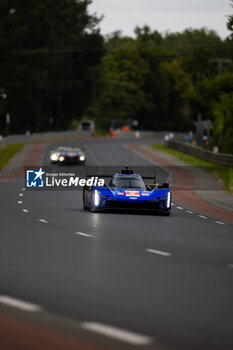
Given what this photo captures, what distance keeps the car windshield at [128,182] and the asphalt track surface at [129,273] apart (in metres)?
2.17

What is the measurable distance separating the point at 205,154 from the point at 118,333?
59.4 metres

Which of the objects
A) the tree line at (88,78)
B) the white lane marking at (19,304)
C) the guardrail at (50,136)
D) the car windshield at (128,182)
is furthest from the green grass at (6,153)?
the white lane marking at (19,304)

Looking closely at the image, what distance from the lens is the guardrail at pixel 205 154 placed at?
5872cm

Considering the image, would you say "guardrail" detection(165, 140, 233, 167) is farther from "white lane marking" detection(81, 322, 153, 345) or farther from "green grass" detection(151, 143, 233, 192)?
"white lane marking" detection(81, 322, 153, 345)

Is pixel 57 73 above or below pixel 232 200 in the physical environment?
above

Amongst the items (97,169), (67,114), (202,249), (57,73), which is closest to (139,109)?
(67,114)

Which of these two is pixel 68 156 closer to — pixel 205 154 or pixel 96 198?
pixel 205 154

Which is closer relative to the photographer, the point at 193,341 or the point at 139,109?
the point at 193,341

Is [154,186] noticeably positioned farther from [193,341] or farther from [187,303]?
[193,341]

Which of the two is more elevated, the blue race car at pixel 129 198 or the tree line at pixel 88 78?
the tree line at pixel 88 78

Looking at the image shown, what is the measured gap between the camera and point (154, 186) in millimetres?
27594

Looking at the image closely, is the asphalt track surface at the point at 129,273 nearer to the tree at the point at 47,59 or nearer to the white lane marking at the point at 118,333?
the white lane marking at the point at 118,333

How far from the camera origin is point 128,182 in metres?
27.4

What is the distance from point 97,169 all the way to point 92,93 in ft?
269
